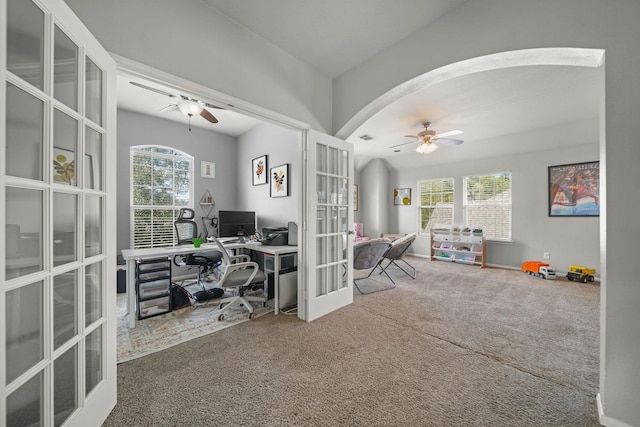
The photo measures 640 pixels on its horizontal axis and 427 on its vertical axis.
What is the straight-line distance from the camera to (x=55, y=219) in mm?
1123

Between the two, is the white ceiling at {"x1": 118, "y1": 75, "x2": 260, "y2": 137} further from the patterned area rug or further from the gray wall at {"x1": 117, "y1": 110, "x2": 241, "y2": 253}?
the patterned area rug

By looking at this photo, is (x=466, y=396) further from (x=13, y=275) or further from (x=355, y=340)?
(x=13, y=275)

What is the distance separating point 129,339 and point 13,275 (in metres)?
1.81

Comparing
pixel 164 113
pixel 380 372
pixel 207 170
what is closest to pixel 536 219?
pixel 380 372

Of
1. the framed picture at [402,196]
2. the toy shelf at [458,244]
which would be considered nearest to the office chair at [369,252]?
the toy shelf at [458,244]

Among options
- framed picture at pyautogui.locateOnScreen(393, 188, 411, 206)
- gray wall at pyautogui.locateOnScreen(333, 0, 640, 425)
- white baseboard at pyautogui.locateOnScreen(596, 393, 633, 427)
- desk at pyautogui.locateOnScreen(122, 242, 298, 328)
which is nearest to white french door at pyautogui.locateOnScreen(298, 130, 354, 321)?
desk at pyautogui.locateOnScreen(122, 242, 298, 328)

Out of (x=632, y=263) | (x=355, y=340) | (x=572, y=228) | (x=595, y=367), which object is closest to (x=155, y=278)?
(x=355, y=340)

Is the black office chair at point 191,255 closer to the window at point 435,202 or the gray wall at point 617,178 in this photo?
the gray wall at point 617,178

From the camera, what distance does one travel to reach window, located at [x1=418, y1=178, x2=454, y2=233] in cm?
626

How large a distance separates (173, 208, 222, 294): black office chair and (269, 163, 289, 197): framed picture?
1.43 meters

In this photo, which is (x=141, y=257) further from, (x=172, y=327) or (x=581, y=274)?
(x=581, y=274)

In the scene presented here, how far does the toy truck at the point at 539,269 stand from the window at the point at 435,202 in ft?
5.84

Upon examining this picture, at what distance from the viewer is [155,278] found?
279 centimetres

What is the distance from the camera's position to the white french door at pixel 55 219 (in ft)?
3.01
